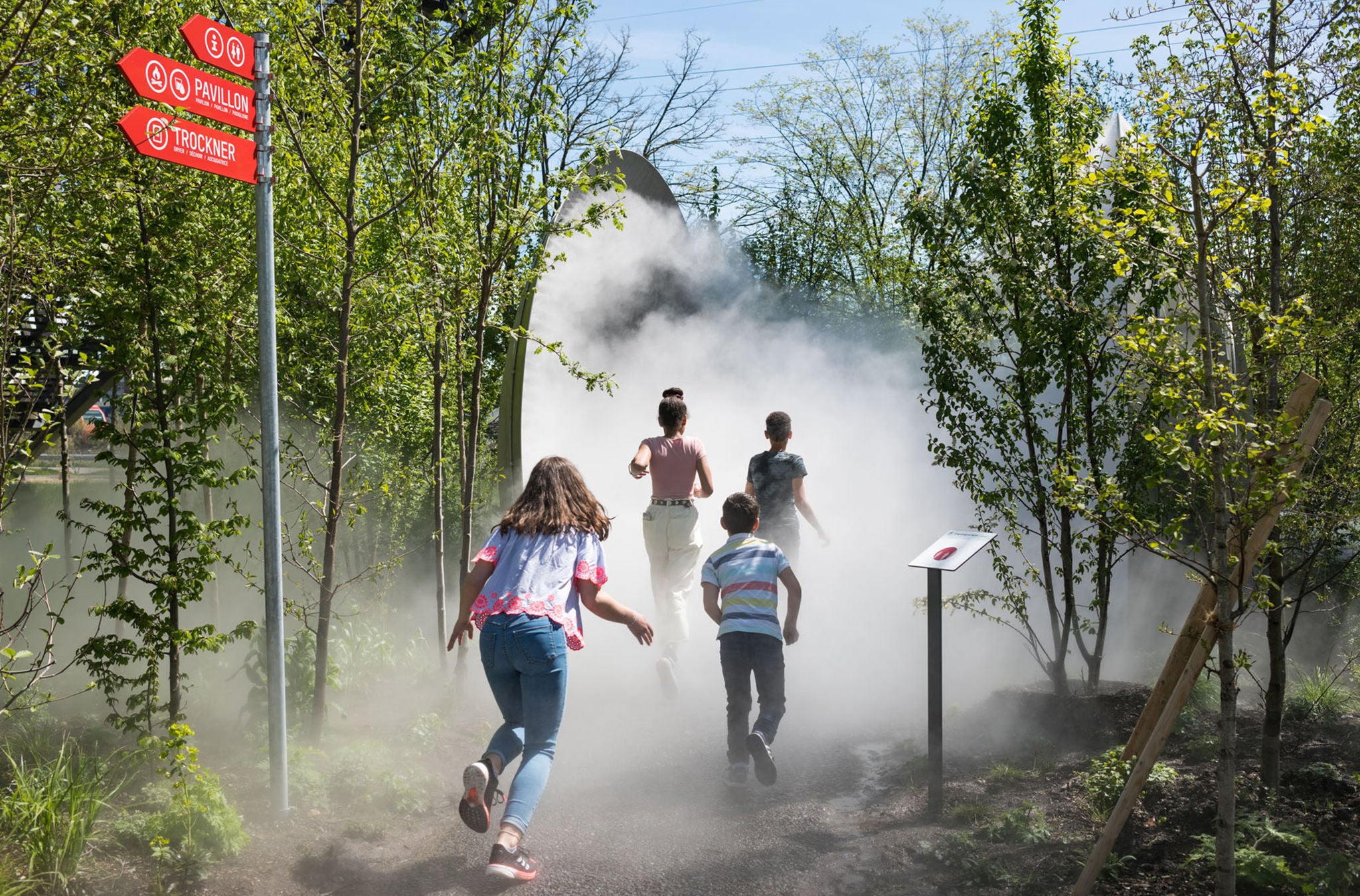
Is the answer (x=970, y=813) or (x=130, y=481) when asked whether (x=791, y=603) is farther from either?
(x=130, y=481)

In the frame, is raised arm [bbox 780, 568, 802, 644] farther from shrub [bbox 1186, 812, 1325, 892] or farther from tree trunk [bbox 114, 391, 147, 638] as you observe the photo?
tree trunk [bbox 114, 391, 147, 638]

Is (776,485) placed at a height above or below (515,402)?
below

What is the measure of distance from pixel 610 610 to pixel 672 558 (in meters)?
2.47

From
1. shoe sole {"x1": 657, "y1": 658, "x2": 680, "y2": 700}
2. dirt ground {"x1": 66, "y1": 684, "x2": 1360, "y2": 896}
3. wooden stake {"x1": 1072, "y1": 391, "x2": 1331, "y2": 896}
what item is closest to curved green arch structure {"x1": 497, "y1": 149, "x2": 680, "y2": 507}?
shoe sole {"x1": 657, "y1": 658, "x2": 680, "y2": 700}

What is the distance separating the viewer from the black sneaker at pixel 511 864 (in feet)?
12.5

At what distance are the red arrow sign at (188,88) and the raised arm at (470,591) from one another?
6.88ft

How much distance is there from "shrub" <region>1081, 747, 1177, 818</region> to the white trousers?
2949 mm

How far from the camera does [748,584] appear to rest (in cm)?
504

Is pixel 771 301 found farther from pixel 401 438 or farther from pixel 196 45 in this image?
pixel 196 45

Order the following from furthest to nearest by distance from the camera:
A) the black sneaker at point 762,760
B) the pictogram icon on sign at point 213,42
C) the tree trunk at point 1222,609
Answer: the black sneaker at point 762,760
the pictogram icon on sign at point 213,42
the tree trunk at point 1222,609

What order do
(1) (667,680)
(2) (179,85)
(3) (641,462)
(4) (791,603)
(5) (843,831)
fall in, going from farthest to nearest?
(3) (641,462)
(1) (667,680)
(4) (791,603)
(5) (843,831)
(2) (179,85)

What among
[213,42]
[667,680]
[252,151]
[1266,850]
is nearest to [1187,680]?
[1266,850]

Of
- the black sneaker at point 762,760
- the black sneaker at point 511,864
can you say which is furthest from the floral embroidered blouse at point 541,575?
the black sneaker at point 762,760

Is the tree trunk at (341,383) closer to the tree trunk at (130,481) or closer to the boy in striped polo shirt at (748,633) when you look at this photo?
the tree trunk at (130,481)
